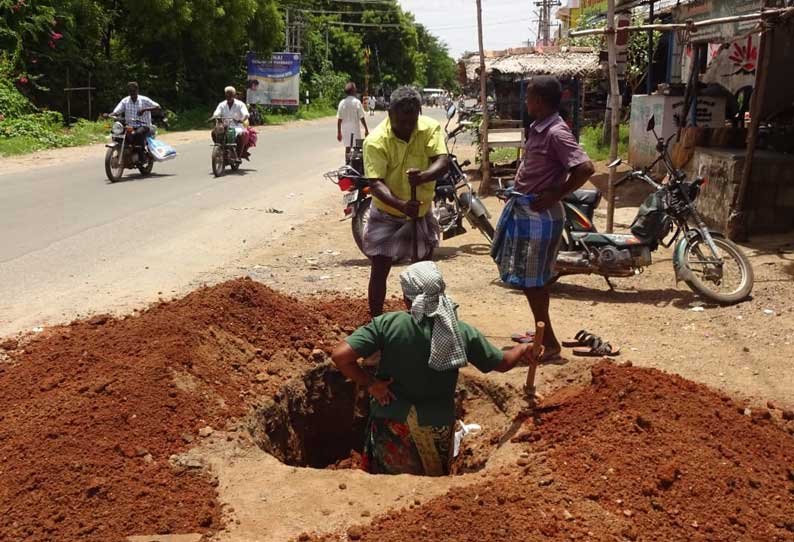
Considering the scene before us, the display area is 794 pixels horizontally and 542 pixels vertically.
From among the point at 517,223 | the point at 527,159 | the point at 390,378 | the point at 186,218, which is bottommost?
the point at 186,218

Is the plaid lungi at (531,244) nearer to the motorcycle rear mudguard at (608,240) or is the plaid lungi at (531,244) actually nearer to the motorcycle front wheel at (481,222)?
the motorcycle rear mudguard at (608,240)

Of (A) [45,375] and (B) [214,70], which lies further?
(B) [214,70]

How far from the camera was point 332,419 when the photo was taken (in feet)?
18.1

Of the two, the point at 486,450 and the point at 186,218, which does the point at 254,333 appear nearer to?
the point at 486,450

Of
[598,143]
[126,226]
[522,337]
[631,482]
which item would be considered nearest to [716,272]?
[522,337]

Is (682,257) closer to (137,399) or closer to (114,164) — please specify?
(137,399)

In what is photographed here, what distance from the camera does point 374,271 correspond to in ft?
18.1

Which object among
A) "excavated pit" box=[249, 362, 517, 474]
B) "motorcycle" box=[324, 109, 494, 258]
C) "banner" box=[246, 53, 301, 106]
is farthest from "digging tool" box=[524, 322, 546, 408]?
"banner" box=[246, 53, 301, 106]

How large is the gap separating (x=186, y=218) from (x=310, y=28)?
42821 millimetres

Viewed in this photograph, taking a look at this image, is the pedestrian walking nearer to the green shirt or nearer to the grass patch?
the green shirt

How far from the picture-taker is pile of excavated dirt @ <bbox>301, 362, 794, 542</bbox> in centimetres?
309

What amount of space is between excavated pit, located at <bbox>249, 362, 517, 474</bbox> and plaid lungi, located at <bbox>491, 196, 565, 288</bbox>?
698 mm

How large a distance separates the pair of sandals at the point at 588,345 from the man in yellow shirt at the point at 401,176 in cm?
108

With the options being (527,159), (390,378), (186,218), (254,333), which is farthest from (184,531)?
(186,218)
